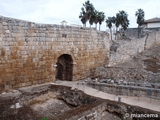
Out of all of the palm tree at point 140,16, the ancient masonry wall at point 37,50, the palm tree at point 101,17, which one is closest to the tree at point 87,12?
the palm tree at point 101,17

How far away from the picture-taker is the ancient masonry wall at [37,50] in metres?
9.57

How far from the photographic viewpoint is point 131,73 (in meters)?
14.0

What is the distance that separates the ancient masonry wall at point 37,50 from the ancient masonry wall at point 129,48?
3249 millimetres

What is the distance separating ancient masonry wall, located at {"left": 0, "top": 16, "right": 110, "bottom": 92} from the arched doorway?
13.3 inches

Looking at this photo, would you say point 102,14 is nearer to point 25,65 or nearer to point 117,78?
point 117,78

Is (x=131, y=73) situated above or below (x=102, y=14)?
below

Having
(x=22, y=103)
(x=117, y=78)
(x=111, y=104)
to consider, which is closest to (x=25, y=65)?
(x=22, y=103)

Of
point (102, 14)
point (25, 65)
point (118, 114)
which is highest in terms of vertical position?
point (102, 14)

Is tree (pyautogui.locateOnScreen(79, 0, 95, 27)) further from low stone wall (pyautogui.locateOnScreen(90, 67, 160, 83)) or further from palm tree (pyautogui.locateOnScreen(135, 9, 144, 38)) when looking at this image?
low stone wall (pyautogui.locateOnScreen(90, 67, 160, 83))

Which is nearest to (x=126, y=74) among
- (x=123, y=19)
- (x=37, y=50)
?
(x=37, y=50)

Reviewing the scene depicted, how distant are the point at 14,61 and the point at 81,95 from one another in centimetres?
422

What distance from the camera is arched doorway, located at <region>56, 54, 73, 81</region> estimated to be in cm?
1346

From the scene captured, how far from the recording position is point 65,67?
13.9 metres

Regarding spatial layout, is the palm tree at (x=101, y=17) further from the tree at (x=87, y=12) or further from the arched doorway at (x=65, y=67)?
the arched doorway at (x=65, y=67)
